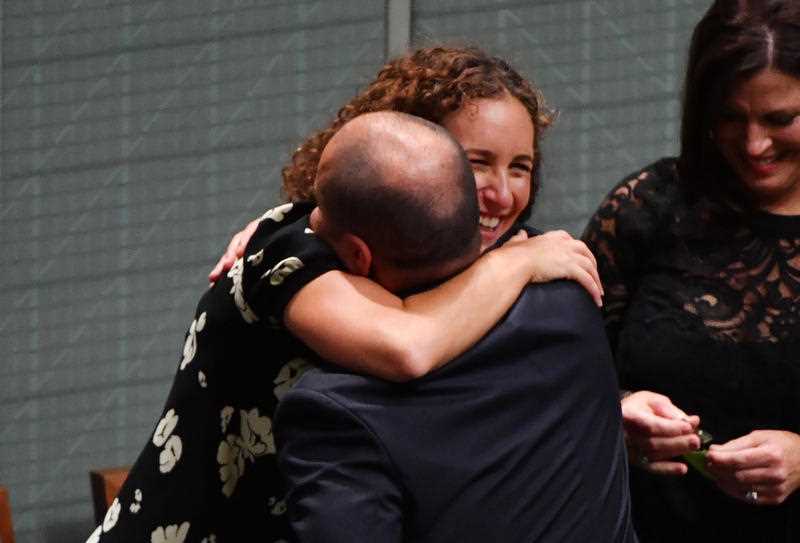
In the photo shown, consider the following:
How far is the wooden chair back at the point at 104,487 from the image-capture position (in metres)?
3.92

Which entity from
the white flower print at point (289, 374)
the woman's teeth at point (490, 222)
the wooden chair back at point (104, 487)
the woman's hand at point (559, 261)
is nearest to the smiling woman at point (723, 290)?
the woman's teeth at point (490, 222)

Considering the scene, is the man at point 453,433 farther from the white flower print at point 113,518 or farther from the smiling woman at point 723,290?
the smiling woman at point 723,290

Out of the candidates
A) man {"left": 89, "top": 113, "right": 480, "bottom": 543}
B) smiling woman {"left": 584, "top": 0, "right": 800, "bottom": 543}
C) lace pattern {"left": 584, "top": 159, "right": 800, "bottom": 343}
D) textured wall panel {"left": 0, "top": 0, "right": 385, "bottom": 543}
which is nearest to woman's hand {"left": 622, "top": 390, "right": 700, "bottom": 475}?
smiling woman {"left": 584, "top": 0, "right": 800, "bottom": 543}

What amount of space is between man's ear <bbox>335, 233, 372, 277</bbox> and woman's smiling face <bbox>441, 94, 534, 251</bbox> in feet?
1.15

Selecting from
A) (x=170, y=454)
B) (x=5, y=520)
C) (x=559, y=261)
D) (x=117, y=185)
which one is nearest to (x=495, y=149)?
(x=559, y=261)

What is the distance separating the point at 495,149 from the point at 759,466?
61 cm

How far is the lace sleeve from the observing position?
246 cm

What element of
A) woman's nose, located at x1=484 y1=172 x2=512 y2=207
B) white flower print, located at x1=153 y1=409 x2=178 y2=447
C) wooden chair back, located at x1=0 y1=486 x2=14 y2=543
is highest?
woman's nose, located at x1=484 y1=172 x2=512 y2=207

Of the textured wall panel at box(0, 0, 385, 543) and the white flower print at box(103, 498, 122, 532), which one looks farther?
the textured wall panel at box(0, 0, 385, 543)

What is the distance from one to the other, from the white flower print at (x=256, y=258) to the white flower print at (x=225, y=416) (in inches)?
6.6

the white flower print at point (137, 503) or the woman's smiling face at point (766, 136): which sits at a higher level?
the woman's smiling face at point (766, 136)

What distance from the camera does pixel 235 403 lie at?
177 cm

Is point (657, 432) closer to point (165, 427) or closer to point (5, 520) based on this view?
point (165, 427)

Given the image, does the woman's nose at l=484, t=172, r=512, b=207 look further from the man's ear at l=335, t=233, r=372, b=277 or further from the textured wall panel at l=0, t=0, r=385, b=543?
the textured wall panel at l=0, t=0, r=385, b=543
